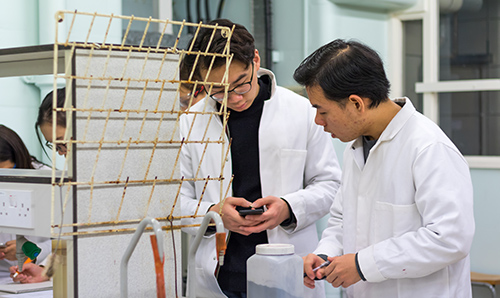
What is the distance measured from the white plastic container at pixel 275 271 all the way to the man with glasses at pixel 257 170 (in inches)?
18.6

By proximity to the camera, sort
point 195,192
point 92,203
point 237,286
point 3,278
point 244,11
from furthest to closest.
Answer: point 244,11, point 3,278, point 195,192, point 237,286, point 92,203

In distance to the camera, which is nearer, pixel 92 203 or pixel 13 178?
pixel 92 203

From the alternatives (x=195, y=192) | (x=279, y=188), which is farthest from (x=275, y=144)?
(x=195, y=192)

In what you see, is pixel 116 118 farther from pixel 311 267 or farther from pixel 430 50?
pixel 430 50

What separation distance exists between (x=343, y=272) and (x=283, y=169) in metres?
0.54

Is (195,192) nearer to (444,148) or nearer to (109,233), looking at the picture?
(109,233)

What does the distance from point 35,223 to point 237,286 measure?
717mm

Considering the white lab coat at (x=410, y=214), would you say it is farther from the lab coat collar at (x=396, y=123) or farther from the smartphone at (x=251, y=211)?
the smartphone at (x=251, y=211)

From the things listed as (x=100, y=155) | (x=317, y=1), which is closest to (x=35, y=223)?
(x=100, y=155)

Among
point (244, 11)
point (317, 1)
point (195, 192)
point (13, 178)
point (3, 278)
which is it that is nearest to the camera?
point (13, 178)

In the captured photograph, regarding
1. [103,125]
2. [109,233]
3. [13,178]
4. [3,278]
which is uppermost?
[103,125]

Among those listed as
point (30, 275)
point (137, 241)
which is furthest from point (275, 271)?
point (30, 275)

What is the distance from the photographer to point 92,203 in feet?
4.37

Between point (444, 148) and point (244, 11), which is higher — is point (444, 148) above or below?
below
